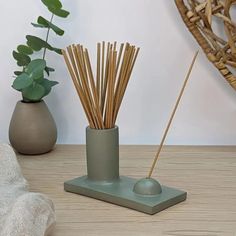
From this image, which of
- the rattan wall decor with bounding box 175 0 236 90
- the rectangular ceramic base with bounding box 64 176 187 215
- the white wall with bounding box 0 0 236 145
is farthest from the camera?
the white wall with bounding box 0 0 236 145

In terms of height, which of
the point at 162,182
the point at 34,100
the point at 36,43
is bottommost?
the point at 162,182

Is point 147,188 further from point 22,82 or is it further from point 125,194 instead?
point 22,82

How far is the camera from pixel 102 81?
837 millimetres

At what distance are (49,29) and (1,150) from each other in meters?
0.34

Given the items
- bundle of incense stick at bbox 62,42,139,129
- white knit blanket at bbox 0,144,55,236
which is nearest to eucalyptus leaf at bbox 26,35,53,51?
bundle of incense stick at bbox 62,42,139,129

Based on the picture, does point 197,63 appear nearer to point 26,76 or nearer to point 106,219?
point 26,76

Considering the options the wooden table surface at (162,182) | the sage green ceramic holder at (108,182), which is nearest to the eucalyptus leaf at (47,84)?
the wooden table surface at (162,182)

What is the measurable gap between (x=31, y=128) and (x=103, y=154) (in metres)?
0.22

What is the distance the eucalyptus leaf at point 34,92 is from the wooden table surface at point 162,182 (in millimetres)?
109

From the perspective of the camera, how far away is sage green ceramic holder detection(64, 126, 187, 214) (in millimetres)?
784

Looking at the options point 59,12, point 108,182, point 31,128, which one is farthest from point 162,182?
point 59,12

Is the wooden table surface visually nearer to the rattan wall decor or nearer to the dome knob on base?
the dome knob on base

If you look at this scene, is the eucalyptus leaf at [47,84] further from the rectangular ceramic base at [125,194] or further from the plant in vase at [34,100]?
the rectangular ceramic base at [125,194]

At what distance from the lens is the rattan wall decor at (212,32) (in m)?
0.96
